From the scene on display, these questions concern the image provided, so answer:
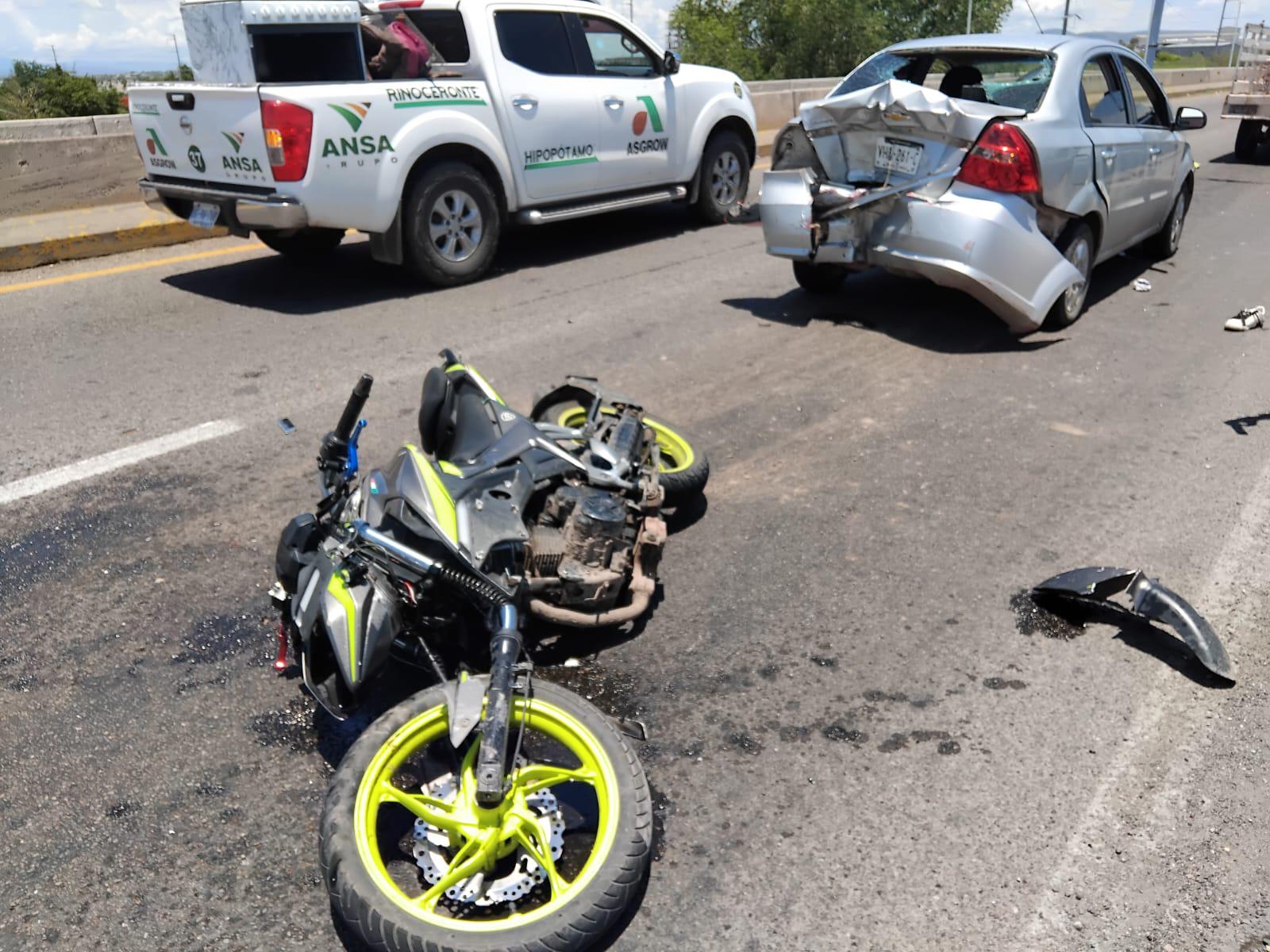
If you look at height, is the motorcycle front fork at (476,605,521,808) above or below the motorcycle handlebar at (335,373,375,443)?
below

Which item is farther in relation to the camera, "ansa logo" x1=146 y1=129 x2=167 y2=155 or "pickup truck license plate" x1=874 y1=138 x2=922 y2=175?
"ansa logo" x1=146 y1=129 x2=167 y2=155

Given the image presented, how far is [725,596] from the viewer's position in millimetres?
4008

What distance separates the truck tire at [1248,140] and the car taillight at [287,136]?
49.9 ft

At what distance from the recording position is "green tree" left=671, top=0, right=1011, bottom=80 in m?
44.1

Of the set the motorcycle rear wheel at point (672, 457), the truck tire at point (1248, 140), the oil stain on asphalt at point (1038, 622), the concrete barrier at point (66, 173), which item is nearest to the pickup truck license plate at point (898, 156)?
the motorcycle rear wheel at point (672, 457)

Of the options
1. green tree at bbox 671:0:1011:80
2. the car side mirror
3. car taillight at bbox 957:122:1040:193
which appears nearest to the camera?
car taillight at bbox 957:122:1040:193

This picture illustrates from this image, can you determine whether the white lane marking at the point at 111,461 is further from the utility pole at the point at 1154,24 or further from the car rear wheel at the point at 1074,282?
the utility pole at the point at 1154,24

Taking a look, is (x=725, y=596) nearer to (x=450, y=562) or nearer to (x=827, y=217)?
(x=450, y=562)

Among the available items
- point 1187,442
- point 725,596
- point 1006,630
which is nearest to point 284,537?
point 725,596

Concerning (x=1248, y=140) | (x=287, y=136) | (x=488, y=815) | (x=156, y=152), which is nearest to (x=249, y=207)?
(x=287, y=136)

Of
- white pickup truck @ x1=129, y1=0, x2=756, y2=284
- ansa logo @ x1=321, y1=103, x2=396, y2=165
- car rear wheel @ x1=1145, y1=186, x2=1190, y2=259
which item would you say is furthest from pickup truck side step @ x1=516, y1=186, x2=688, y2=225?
car rear wheel @ x1=1145, y1=186, x2=1190, y2=259

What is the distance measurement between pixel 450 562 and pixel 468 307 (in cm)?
513

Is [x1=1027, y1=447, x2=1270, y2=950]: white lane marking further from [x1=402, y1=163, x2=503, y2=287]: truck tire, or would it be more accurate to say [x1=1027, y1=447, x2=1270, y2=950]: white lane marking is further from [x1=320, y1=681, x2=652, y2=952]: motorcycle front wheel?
[x1=402, y1=163, x2=503, y2=287]: truck tire

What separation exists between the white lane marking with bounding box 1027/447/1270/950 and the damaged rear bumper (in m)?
2.37
